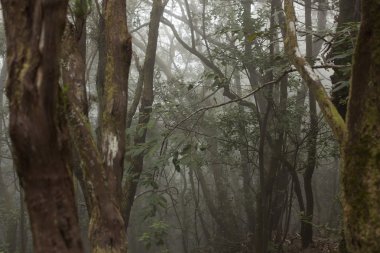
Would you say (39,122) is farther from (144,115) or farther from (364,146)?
(144,115)

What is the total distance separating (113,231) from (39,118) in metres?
1.30

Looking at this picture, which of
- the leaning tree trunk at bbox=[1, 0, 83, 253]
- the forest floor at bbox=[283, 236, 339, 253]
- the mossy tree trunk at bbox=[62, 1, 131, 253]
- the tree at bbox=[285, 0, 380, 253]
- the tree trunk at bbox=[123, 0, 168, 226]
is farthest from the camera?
the forest floor at bbox=[283, 236, 339, 253]

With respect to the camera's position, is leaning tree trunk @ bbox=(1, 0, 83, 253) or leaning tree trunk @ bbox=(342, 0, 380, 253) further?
leaning tree trunk @ bbox=(342, 0, 380, 253)

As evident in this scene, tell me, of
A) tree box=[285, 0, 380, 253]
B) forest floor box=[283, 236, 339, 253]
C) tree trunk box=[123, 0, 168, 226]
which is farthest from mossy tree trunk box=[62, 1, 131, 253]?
forest floor box=[283, 236, 339, 253]

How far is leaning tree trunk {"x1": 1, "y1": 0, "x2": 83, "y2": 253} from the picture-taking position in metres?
1.36

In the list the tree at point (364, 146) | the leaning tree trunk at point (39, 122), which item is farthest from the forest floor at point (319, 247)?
the leaning tree trunk at point (39, 122)

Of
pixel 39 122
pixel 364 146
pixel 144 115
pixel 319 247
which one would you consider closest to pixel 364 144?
pixel 364 146

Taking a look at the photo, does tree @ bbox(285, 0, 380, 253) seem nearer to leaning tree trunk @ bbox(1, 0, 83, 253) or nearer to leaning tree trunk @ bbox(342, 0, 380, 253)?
leaning tree trunk @ bbox(342, 0, 380, 253)

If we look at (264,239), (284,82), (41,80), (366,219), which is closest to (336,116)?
(366,219)

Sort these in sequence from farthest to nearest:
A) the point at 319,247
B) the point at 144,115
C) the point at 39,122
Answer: the point at 319,247 → the point at 144,115 → the point at 39,122

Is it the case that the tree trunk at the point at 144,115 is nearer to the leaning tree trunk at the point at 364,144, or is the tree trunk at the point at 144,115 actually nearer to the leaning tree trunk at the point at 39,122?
the leaning tree trunk at the point at 364,144

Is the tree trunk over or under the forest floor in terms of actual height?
over

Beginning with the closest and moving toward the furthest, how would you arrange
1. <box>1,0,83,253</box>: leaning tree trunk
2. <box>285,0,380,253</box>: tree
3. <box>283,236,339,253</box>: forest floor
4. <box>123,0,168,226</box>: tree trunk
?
<box>1,0,83,253</box>: leaning tree trunk < <box>285,0,380,253</box>: tree < <box>123,0,168,226</box>: tree trunk < <box>283,236,339,253</box>: forest floor

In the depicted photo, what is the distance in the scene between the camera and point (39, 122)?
137cm
